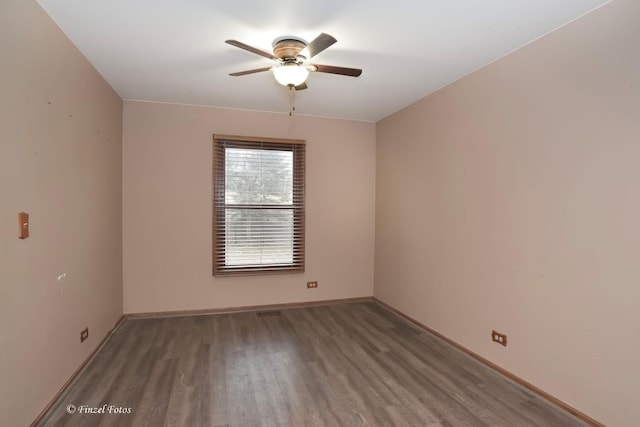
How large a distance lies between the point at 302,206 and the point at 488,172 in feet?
7.75

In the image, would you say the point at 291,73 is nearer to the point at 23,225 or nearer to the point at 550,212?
the point at 23,225

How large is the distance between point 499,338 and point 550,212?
3.69 feet

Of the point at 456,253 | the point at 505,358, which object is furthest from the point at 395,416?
the point at 456,253

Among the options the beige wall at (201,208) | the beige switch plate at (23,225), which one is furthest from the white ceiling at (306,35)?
the beige switch plate at (23,225)

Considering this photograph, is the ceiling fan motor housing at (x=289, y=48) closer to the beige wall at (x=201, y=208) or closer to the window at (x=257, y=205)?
the beige wall at (x=201, y=208)

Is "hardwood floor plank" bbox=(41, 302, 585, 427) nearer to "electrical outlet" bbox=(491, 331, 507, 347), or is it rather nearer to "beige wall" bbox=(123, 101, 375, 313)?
"electrical outlet" bbox=(491, 331, 507, 347)

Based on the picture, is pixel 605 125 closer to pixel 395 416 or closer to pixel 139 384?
pixel 395 416

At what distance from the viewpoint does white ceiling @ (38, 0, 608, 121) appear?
200 centimetres

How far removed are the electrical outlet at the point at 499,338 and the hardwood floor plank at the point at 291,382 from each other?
259 millimetres

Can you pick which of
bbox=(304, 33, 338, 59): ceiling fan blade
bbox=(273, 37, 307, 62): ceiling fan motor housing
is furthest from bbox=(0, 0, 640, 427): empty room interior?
bbox=(304, 33, 338, 59): ceiling fan blade

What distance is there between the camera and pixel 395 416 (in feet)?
7.00

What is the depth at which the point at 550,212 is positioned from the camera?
7.48 feet

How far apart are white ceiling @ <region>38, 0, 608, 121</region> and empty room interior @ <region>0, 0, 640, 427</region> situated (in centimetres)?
2

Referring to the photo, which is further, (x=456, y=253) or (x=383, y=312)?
(x=383, y=312)
